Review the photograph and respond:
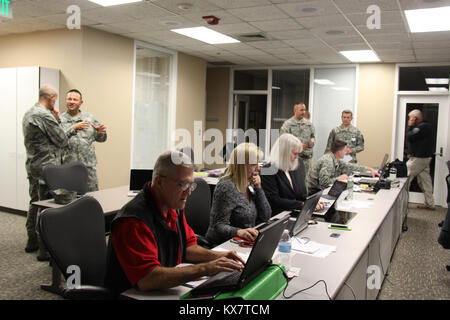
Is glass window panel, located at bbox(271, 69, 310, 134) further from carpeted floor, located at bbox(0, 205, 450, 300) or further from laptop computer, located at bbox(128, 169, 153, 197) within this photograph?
laptop computer, located at bbox(128, 169, 153, 197)

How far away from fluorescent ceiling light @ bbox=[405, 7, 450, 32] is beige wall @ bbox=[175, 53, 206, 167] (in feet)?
13.5

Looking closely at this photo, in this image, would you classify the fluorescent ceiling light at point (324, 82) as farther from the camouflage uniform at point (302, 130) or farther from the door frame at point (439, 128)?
the camouflage uniform at point (302, 130)

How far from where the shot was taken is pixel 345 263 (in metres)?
2.09

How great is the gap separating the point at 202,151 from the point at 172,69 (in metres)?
2.04

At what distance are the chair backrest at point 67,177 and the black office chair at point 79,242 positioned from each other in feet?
5.52

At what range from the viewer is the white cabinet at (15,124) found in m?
5.46

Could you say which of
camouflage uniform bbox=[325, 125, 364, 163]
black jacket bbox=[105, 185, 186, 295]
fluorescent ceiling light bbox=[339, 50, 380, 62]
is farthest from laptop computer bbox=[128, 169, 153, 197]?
fluorescent ceiling light bbox=[339, 50, 380, 62]

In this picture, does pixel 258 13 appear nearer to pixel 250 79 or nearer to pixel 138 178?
pixel 138 178

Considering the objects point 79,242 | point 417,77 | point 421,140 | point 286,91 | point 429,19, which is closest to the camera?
point 79,242

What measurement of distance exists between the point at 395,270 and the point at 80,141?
371 centimetres

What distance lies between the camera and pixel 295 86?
8.85 metres

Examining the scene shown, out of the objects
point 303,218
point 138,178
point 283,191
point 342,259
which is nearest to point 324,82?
point 283,191

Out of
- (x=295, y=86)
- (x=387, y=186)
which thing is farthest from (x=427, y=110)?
(x=387, y=186)
